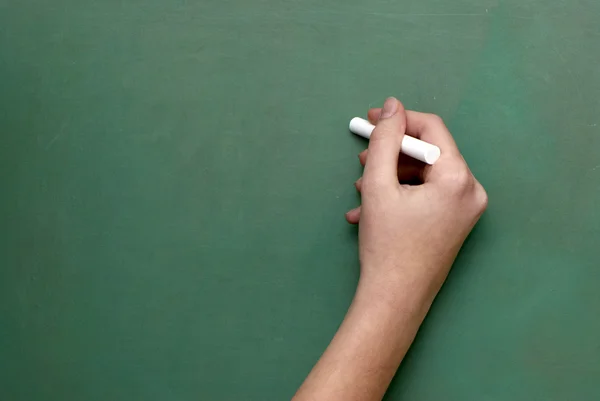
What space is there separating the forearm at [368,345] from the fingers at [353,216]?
8cm

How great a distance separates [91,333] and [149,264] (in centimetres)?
10

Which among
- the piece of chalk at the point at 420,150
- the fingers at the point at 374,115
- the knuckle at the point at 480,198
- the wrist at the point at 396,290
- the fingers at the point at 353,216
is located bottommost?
the wrist at the point at 396,290

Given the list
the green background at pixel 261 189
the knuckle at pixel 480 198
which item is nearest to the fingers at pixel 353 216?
the green background at pixel 261 189

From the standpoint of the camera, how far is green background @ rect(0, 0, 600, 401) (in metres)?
0.66

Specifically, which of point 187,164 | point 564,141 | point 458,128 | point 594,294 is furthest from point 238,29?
point 594,294

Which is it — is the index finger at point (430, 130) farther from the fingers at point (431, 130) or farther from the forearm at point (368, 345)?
the forearm at point (368, 345)

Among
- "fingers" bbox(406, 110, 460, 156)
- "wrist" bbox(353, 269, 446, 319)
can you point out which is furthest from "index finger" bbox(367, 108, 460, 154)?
"wrist" bbox(353, 269, 446, 319)

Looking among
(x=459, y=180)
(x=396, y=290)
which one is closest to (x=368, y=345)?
(x=396, y=290)

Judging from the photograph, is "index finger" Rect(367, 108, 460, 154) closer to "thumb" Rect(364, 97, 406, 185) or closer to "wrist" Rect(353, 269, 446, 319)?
"thumb" Rect(364, 97, 406, 185)

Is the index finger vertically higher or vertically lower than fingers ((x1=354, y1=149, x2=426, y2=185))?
higher

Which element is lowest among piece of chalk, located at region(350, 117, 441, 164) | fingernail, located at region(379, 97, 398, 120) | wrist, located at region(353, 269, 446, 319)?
wrist, located at region(353, 269, 446, 319)

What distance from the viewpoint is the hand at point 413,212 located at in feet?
1.96

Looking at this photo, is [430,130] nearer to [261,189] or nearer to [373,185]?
[373,185]

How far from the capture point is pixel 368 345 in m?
0.59
